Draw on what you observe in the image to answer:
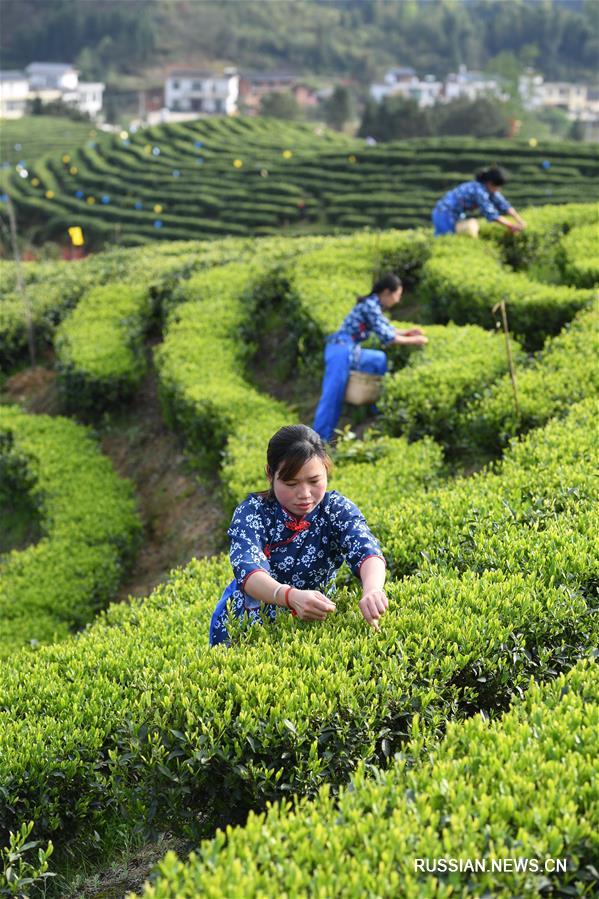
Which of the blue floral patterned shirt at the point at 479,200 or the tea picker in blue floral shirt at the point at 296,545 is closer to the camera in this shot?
the tea picker in blue floral shirt at the point at 296,545

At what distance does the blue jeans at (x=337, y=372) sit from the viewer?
27.7 ft

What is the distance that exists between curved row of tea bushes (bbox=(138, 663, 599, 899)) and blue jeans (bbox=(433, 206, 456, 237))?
9.78 meters

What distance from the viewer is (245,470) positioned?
767cm

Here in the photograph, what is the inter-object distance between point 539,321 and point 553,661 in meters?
5.90

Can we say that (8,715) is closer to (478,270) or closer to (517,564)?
(517,564)

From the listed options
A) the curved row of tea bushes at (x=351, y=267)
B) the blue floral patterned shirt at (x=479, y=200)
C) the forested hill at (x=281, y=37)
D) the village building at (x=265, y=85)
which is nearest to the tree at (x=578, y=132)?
the village building at (x=265, y=85)

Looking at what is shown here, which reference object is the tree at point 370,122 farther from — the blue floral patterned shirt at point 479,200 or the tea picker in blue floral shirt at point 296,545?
the tea picker in blue floral shirt at point 296,545

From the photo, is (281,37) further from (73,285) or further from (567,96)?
(73,285)

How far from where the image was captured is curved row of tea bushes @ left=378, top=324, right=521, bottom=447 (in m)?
7.78

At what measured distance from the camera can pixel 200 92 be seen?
9269 cm

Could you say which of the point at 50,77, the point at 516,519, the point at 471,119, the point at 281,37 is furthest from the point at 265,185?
the point at 281,37

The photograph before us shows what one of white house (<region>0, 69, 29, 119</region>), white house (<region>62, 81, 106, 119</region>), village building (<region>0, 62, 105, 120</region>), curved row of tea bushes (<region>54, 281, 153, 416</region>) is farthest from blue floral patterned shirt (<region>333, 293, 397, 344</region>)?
white house (<region>0, 69, 29, 119</region>)

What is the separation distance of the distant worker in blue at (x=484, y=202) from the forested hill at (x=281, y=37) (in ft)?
330

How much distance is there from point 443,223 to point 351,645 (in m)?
9.37
